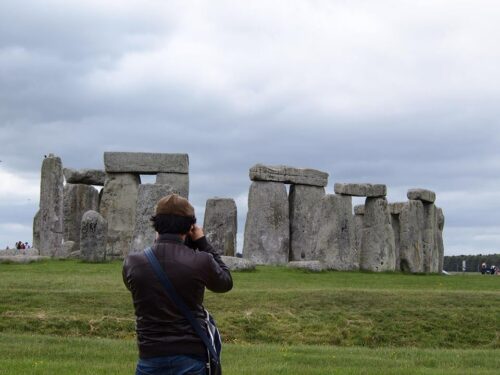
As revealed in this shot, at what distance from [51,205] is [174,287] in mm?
26311

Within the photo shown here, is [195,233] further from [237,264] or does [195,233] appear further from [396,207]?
[396,207]

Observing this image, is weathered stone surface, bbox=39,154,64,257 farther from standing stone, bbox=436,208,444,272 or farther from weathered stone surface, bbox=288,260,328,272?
standing stone, bbox=436,208,444,272

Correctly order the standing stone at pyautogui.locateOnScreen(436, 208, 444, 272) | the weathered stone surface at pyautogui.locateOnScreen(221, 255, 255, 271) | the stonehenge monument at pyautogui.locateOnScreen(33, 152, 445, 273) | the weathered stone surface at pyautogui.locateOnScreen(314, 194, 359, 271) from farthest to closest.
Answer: the standing stone at pyautogui.locateOnScreen(436, 208, 444, 272), the stonehenge monument at pyautogui.locateOnScreen(33, 152, 445, 273), the weathered stone surface at pyautogui.locateOnScreen(314, 194, 359, 271), the weathered stone surface at pyautogui.locateOnScreen(221, 255, 255, 271)

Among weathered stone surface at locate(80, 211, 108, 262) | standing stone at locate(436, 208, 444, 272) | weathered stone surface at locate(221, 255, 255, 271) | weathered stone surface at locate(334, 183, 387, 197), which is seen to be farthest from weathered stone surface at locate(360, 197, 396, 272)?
weathered stone surface at locate(80, 211, 108, 262)

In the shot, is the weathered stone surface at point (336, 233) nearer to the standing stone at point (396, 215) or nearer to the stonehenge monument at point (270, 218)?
the stonehenge monument at point (270, 218)

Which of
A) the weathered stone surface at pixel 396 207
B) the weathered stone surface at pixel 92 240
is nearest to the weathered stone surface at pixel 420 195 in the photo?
the weathered stone surface at pixel 396 207

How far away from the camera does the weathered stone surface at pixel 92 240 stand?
26.8 metres

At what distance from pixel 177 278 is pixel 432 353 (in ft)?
26.4

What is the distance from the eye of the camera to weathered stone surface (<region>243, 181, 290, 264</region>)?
33406 millimetres

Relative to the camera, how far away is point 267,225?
111ft

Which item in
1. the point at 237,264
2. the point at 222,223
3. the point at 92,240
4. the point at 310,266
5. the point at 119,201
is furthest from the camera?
the point at 119,201

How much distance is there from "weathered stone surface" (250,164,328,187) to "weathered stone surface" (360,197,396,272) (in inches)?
194

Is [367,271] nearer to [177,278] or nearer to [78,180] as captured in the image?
[78,180]

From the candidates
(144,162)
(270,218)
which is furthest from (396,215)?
(144,162)
